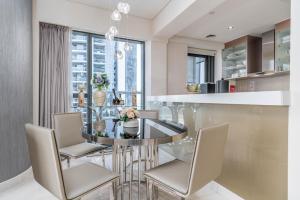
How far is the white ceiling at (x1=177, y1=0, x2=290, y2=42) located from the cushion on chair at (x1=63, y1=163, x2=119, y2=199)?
313cm

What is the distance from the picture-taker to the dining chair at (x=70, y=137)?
7.24 feet

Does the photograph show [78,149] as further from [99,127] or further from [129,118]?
[129,118]

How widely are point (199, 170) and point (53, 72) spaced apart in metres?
3.02

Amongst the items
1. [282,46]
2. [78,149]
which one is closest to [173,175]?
[78,149]

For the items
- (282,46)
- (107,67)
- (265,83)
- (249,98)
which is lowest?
(249,98)

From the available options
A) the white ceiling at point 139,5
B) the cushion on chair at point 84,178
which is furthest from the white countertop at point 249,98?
the white ceiling at point 139,5

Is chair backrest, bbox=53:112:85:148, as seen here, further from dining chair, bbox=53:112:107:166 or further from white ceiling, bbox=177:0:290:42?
white ceiling, bbox=177:0:290:42

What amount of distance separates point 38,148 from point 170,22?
293cm

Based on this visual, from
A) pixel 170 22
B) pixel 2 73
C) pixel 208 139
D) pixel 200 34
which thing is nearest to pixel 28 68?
pixel 2 73

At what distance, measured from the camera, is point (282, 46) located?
3617 millimetres

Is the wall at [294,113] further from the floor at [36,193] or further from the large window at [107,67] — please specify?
the large window at [107,67]

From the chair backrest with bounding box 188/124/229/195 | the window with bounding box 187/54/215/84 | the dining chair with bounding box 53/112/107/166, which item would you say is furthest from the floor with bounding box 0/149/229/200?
the window with bounding box 187/54/215/84

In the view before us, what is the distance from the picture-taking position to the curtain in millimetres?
3236

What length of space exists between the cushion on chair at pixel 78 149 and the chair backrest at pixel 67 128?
0.09 metres
